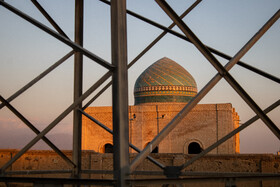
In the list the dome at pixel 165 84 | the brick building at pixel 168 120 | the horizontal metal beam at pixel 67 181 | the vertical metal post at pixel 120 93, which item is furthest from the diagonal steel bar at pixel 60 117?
the dome at pixel 165 84

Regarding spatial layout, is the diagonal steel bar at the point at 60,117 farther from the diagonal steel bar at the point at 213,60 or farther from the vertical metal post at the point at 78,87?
the vertical metal post at the point at 78,87

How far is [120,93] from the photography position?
266 centimetres

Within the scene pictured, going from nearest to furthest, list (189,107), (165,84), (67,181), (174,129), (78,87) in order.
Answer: (67,181)
(189,107)
(78,87)
(174,129)
(165,84)

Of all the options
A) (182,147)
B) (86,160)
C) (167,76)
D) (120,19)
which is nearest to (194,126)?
(182,147)

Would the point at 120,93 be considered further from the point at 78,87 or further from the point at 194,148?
the point at 194,148

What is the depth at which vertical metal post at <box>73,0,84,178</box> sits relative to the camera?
439 centimetres

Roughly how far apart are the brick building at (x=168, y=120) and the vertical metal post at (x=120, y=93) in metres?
17.4

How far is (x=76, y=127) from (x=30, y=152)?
5.75m

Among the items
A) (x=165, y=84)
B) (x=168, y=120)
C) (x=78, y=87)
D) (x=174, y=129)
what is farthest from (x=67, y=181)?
(x=165, y=84)

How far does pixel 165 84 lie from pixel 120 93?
20063mm

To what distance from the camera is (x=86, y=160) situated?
1023cm

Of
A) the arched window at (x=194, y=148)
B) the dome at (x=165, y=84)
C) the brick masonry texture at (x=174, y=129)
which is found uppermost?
the dome at (x=165, y=84)

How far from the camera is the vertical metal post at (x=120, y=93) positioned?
258 centimetres

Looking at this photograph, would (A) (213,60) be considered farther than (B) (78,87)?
No
